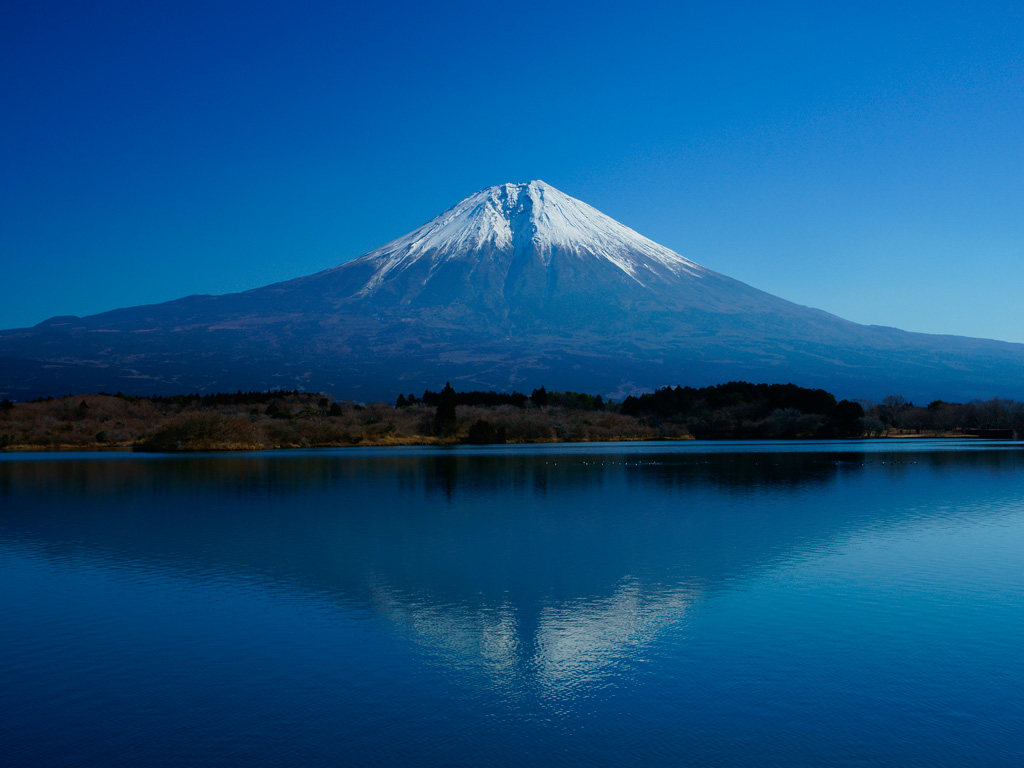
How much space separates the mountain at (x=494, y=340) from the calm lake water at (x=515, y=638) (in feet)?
399

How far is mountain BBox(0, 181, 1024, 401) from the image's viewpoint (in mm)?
147000

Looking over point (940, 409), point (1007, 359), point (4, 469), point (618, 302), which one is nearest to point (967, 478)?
point (4, 469)

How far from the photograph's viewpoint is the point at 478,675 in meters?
7.12

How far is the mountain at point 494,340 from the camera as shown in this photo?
5787 inches

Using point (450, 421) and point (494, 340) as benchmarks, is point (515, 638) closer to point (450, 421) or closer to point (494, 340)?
point (450, 421)

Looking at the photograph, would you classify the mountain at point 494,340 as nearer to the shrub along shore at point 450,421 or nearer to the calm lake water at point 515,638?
the shrub along shore at point 450,421

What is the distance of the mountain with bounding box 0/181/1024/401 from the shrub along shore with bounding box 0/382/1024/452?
6231 centimetres

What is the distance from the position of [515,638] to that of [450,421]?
2348 inches

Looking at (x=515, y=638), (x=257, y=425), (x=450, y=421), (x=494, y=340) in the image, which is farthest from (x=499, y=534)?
(x=494, y=340)

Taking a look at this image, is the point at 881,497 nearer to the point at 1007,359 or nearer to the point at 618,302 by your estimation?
the point at 618,302

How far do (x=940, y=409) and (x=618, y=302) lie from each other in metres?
103

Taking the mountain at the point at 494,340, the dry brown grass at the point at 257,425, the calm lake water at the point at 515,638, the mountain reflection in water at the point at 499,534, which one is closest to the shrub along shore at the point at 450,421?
the dry brown grass at the point at 257,425

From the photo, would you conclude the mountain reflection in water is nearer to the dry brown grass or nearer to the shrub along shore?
the dry brown grass

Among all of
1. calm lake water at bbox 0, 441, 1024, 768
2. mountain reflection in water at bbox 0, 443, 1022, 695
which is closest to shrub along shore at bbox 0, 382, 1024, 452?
mountain reflection in water at bbox 0, 443, 1022, 695
